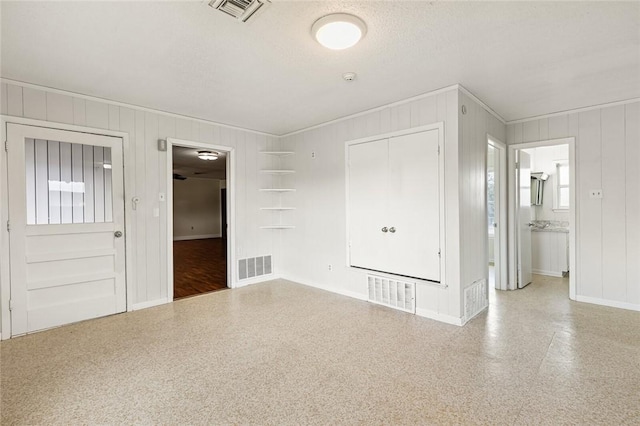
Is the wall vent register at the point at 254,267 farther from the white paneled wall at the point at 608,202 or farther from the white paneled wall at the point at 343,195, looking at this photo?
the white paneled wall at the point at 608,202

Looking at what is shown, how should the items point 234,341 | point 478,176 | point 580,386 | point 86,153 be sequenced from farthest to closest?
point 478,176, point 86,153, point 234,341, point 580,386

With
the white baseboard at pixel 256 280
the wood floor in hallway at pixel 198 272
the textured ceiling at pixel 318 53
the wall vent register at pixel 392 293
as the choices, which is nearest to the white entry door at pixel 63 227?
the textured ceiling at pixel 318 53

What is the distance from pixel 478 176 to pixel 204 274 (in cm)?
476

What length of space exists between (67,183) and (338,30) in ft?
10.7

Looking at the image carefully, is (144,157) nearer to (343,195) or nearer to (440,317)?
(343,195)

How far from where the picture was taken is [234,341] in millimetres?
2848

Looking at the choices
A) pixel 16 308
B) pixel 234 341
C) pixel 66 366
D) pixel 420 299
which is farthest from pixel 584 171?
pixel 16 308

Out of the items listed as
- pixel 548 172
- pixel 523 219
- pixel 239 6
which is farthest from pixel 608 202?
pixel 239 6

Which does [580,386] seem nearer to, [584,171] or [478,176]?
[478,176]

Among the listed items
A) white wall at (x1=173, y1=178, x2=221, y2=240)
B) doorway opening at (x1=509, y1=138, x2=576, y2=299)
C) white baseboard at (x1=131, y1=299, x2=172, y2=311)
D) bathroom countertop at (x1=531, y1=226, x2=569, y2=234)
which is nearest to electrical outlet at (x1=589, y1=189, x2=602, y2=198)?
doorway opening at (x1=509, y1=138, x2=576, y2=299)

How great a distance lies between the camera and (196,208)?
12.1 meters

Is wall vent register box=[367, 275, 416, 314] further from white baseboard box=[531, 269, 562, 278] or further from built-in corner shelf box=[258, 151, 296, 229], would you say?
white baseboard box=[531, 269, 562, 278]

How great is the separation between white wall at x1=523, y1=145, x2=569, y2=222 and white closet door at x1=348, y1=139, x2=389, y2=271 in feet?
12.2

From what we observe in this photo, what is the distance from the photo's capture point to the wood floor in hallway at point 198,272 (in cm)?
472
